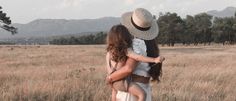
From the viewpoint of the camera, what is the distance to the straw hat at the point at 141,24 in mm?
5000

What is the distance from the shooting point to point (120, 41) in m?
4.90

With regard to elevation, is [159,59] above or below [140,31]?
below

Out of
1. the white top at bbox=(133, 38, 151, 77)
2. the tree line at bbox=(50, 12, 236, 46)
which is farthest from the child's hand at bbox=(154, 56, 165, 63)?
the tree line at bbox=(50, 12, 236, 46)

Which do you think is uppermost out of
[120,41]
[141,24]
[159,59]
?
[141,24]

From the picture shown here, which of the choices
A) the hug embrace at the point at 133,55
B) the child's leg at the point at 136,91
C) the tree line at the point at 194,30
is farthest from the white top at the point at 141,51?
the tree line at the point at 194,30

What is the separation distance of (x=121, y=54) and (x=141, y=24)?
37cm

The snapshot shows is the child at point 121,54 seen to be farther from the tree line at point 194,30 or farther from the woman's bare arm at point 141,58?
the tree line at point 194,30

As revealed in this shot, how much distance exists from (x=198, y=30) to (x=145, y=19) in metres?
98.4

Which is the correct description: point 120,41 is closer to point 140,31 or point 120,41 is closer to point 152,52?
point 140,31

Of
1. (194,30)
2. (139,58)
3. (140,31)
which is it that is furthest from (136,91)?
(194,30)

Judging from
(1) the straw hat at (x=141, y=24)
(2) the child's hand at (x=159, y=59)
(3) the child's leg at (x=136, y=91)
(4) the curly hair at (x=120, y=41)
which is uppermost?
(1) the straw hat at (x=141, y=24)

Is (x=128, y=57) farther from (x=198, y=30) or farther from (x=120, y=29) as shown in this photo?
(x=198, y=30)

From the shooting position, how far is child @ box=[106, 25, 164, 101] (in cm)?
489

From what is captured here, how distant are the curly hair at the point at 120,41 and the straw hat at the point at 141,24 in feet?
0.37
